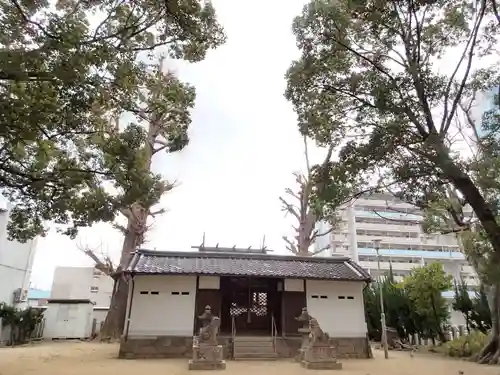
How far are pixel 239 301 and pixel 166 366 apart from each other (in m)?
4.71

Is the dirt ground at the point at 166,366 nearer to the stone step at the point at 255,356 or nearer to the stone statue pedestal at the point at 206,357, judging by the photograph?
the stone statue pedestal at the point at 206,357

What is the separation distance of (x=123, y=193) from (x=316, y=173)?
433 cm

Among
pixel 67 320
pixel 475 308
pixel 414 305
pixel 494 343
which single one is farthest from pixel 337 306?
pixel 67 320

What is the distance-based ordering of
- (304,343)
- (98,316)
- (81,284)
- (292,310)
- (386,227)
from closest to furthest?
(304,343)
(292,310)
(98,316)
(81,284)
(386,227)

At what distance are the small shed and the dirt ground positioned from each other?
5.34 meters

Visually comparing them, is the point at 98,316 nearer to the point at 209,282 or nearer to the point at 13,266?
the point at 13,266

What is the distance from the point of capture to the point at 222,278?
13812mm

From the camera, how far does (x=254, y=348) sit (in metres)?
12.3

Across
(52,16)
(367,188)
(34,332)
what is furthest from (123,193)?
(34,332)

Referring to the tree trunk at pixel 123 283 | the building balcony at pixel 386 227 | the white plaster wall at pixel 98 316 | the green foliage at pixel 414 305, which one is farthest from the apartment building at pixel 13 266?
the building balcony at pixel 386 227

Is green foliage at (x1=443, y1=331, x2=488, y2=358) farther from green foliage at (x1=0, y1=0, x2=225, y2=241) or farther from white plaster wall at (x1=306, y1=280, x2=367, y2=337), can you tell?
green foliage at (x1=0, y1=0, x2=225, y2=241)

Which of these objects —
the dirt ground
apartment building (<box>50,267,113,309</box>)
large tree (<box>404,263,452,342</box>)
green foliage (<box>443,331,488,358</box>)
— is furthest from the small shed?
green foliage (<box>443,331,488,358</box>)

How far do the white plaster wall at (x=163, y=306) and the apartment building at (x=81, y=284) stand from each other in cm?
1895

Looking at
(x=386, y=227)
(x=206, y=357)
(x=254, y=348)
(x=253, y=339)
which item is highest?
(x=386, y=227)
